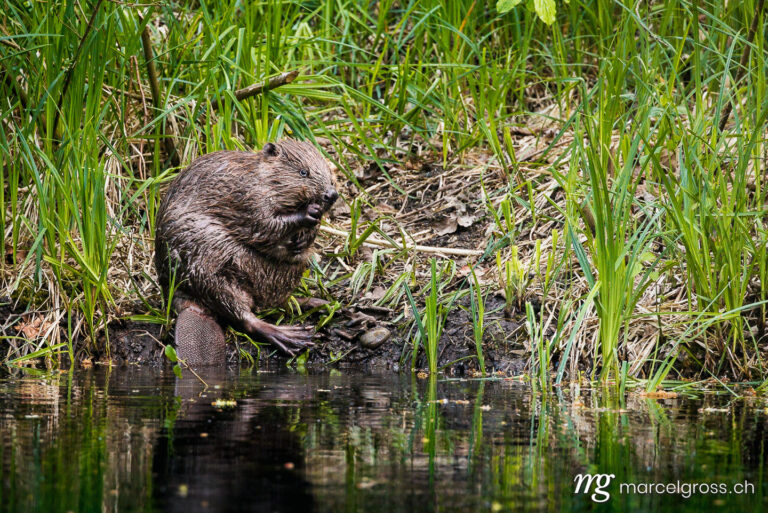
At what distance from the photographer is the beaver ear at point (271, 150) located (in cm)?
434

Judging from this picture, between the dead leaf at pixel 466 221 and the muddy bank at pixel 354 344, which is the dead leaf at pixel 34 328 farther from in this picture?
the dead leaf at pixel 466 221

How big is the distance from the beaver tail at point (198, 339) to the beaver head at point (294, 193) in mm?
415

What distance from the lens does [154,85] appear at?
504cm

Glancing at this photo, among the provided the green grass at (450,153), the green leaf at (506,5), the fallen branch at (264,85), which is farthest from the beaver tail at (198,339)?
the green leaf at (506,5)

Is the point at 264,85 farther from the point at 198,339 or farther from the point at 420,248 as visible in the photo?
the point at 198,339

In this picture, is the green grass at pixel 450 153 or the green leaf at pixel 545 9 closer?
the green grass at pixel 450 153

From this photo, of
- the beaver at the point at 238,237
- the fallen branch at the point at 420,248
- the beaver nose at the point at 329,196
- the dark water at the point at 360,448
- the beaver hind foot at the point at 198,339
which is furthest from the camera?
the fallen branch at the point at 420,248

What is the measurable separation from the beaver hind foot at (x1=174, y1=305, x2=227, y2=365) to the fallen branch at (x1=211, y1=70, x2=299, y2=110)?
1293 millimetres

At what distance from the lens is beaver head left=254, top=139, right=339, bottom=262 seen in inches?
167

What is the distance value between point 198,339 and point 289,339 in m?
0.39

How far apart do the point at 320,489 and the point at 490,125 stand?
359 centimetres

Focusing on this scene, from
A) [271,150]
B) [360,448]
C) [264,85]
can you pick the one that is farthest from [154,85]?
[360,448]

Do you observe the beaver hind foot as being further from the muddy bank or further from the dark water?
the dark water

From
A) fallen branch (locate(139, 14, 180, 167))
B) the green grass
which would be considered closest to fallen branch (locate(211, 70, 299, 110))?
the green grass
